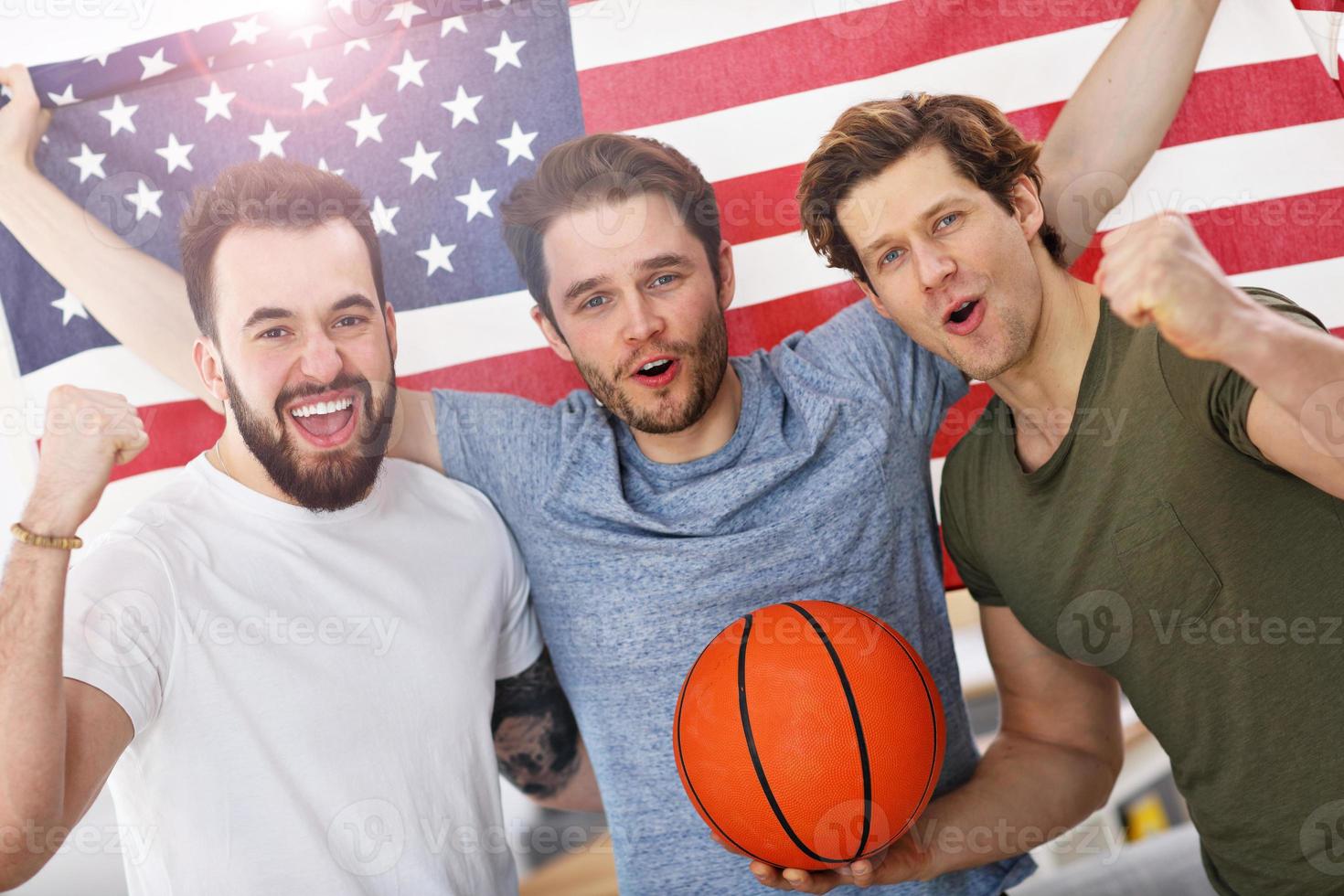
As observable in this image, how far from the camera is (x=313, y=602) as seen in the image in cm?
171

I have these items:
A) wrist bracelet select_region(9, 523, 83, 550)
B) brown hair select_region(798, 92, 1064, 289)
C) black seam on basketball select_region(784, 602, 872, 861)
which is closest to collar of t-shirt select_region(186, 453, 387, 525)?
wrist bracelet select_region(9, 523, 83, 550)

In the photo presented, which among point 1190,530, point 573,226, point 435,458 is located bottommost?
point 1190,530

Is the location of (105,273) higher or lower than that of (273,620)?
higher

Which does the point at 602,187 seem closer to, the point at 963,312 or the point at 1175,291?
the point at 963,312

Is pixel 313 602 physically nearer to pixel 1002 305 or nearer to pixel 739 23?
pixel 1002 305

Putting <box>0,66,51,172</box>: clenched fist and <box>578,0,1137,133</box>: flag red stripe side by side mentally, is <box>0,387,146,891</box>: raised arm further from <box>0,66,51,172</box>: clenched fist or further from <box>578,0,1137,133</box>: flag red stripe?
<box>578,0,1137,133</box>: flag red stripe

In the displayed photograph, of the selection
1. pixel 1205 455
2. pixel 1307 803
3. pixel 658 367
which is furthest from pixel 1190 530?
pixel 658 367

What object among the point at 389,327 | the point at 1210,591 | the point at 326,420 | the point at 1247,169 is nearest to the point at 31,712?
the point at 326,420

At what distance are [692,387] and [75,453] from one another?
39.6 inches

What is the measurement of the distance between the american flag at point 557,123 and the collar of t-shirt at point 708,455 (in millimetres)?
402

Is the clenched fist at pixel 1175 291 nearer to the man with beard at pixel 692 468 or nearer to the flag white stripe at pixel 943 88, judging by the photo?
the man with beard at pixel 692 468

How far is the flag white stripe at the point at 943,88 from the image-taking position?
2.25 metres

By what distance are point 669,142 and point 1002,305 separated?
971mm

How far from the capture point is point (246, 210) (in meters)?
1.80
